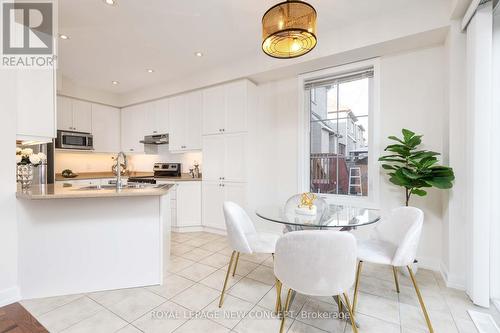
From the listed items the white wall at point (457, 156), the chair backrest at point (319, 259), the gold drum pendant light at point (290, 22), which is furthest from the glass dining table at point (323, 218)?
the gold drum pendant light at point (290, 22)

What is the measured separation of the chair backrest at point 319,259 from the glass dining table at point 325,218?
492mm

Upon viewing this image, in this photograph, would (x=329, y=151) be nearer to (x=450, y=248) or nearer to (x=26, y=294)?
(x=450, y=248)

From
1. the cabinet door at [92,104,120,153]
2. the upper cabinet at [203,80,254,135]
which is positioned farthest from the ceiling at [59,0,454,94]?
the cabinet door at [92,104,120,153]

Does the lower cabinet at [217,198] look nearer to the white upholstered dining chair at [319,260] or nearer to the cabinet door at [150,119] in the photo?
the cabinet door at [150,119]

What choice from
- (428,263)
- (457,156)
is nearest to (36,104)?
(457,156)

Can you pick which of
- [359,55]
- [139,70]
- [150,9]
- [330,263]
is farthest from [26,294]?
[359,55]

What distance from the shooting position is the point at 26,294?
2029 mm

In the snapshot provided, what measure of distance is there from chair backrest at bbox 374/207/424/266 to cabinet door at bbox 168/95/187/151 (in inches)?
138

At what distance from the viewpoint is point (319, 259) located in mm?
1311

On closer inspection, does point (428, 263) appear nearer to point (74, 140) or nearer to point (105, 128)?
point (74, 140)

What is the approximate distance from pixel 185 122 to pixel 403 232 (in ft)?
12.3

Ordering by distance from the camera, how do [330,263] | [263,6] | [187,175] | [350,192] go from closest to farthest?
1. [330,263]
2. [263,6]
3. [350,192]
4. [187,175]

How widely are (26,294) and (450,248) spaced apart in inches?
154

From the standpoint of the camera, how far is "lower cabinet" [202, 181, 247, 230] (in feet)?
12.1
